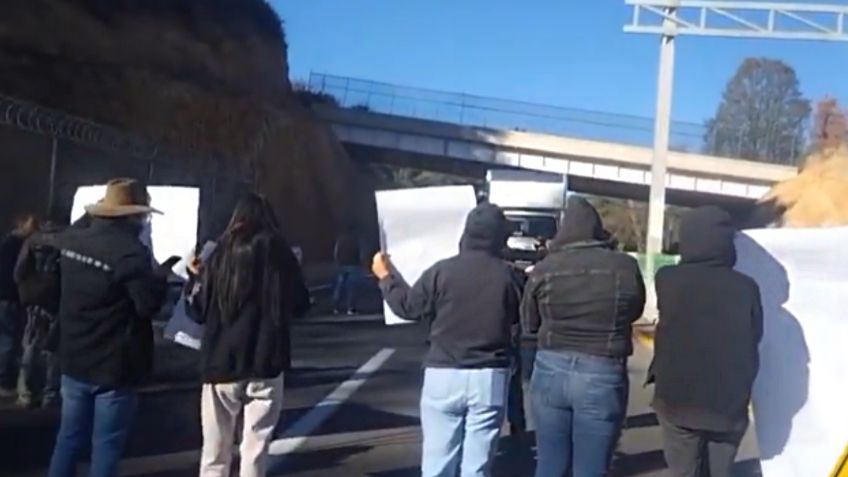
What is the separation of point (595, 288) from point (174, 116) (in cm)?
3391

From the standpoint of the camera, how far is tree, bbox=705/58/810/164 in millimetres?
60656

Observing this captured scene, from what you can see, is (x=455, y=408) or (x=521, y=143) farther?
(x=521, y=143)

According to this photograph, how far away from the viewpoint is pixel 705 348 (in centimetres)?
609

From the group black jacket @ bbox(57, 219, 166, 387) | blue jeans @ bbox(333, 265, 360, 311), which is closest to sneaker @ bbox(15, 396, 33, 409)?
black jacket @ bbox(57, 219, 166, 387)

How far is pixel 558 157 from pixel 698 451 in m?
54.6

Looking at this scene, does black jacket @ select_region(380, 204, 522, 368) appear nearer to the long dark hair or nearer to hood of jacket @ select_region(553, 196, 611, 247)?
hood of jacket @ select_region(553, 196, 611, 247)

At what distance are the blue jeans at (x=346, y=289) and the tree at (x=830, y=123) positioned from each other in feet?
142

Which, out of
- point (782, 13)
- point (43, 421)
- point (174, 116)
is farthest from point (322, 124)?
point (43, 421)

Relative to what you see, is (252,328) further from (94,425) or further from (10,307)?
(10,307)

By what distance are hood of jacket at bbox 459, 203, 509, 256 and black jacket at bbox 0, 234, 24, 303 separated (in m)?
5.44

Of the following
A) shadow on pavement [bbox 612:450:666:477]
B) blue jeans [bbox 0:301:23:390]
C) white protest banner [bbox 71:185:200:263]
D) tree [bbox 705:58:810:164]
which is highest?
tree [bbox 705:58:810:164]

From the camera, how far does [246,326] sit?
22.6 feet

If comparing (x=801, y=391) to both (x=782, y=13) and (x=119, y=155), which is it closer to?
(x=119, y=155)

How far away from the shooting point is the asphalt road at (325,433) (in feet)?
30.4
